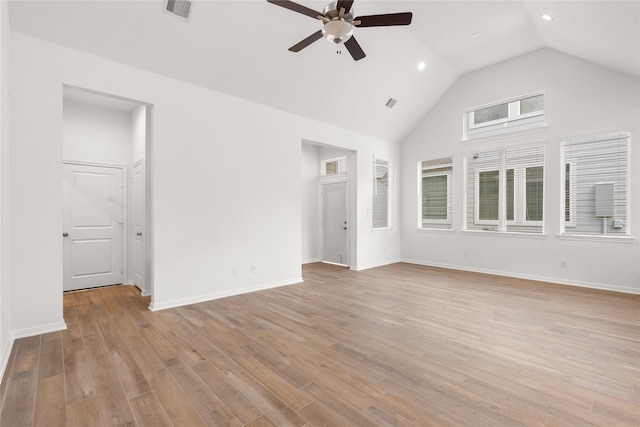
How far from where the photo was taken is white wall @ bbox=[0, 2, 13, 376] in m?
2.42

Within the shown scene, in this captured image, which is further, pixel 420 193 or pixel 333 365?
pixel 420 193

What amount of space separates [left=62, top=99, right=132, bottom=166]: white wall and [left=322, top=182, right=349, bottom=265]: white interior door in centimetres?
436

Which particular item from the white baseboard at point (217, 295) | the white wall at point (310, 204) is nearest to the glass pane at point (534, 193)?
the white wall at point (310, 204)

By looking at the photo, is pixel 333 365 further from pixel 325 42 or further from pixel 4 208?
pixel 325 42

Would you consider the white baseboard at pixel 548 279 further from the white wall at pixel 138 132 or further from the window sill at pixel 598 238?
the white wall at pixel 138 132

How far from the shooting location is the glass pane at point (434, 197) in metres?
7.12

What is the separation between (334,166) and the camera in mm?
7680

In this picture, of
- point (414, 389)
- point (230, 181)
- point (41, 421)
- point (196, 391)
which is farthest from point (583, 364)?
point (230, 181)

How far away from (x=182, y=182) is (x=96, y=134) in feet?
8.22

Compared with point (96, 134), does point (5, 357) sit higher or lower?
lower

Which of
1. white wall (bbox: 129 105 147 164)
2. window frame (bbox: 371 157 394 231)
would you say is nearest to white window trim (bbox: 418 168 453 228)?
window frame (bbox: 371 157 394 231)

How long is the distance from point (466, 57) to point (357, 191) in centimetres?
340

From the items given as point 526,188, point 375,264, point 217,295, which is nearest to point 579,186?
point 526,188

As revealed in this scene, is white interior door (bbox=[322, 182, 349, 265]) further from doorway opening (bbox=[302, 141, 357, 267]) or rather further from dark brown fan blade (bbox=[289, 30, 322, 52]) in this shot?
dark brown fan blade (bbox=[289, 30, 322, 52])
